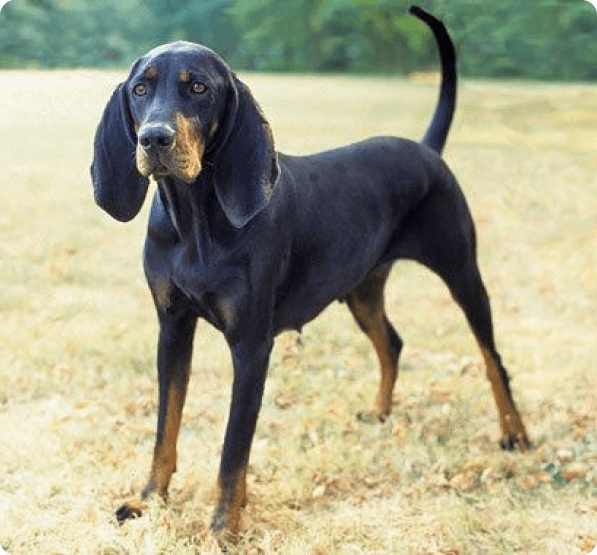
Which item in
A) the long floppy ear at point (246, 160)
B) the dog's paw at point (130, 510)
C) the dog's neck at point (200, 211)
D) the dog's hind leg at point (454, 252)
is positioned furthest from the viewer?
the dog's hind leg at point (454, 252)

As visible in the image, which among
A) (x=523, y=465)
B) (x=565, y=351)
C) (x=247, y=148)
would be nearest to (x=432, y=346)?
(x=565, y=351)

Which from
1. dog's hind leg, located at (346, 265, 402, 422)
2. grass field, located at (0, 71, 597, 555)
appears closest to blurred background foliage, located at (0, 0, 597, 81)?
grass field, located at (0, 71, 597, 555)

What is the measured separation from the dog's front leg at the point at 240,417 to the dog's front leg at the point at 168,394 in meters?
0.30

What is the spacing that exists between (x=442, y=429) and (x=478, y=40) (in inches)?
130

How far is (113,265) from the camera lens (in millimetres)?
7117

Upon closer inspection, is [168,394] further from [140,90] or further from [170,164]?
[140,90]

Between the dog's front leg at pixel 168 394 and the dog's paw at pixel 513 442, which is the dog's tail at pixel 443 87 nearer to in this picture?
the dog's paw at pixel 513 442

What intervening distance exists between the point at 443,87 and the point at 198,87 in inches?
71.4

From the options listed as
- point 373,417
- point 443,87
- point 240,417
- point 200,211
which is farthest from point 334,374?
point 200,211

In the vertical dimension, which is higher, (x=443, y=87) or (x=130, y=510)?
(x=443, y=87)

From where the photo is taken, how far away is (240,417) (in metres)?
3.47

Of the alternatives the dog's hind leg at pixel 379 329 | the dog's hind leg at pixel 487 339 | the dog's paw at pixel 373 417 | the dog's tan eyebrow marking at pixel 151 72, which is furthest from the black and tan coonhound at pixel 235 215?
the dog's paw at pixel 373 417

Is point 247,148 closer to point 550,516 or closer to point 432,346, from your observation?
point 550,516

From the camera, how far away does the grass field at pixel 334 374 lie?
3.92m
